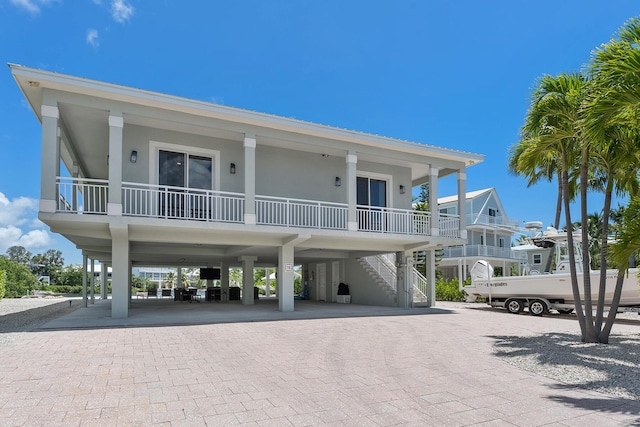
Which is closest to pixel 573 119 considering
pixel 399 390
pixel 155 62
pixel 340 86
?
pixel 399 390

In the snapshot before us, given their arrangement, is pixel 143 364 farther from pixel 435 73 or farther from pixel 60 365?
pixel 435 73

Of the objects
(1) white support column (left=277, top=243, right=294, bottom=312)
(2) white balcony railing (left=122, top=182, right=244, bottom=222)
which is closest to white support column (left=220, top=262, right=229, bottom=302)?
(1) white support column (left=277, top=243, right=294, bottom=312)

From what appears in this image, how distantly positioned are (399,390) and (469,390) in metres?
0.84

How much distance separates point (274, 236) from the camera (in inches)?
544

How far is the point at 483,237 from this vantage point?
35625mm

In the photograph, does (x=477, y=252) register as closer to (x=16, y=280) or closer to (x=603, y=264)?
(x=603, y=264)

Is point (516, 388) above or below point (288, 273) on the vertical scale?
below

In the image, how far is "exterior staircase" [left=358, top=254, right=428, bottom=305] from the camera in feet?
58.7

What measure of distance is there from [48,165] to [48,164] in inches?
1.0

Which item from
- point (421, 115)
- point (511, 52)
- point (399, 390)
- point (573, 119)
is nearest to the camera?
point (399, 390)

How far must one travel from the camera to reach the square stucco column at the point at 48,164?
10398 millimetres

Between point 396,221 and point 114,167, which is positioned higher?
point 114,167

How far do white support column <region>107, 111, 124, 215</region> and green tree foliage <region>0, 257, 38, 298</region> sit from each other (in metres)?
28.0

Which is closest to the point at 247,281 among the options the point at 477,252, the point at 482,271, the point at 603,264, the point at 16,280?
the point at 482,271
